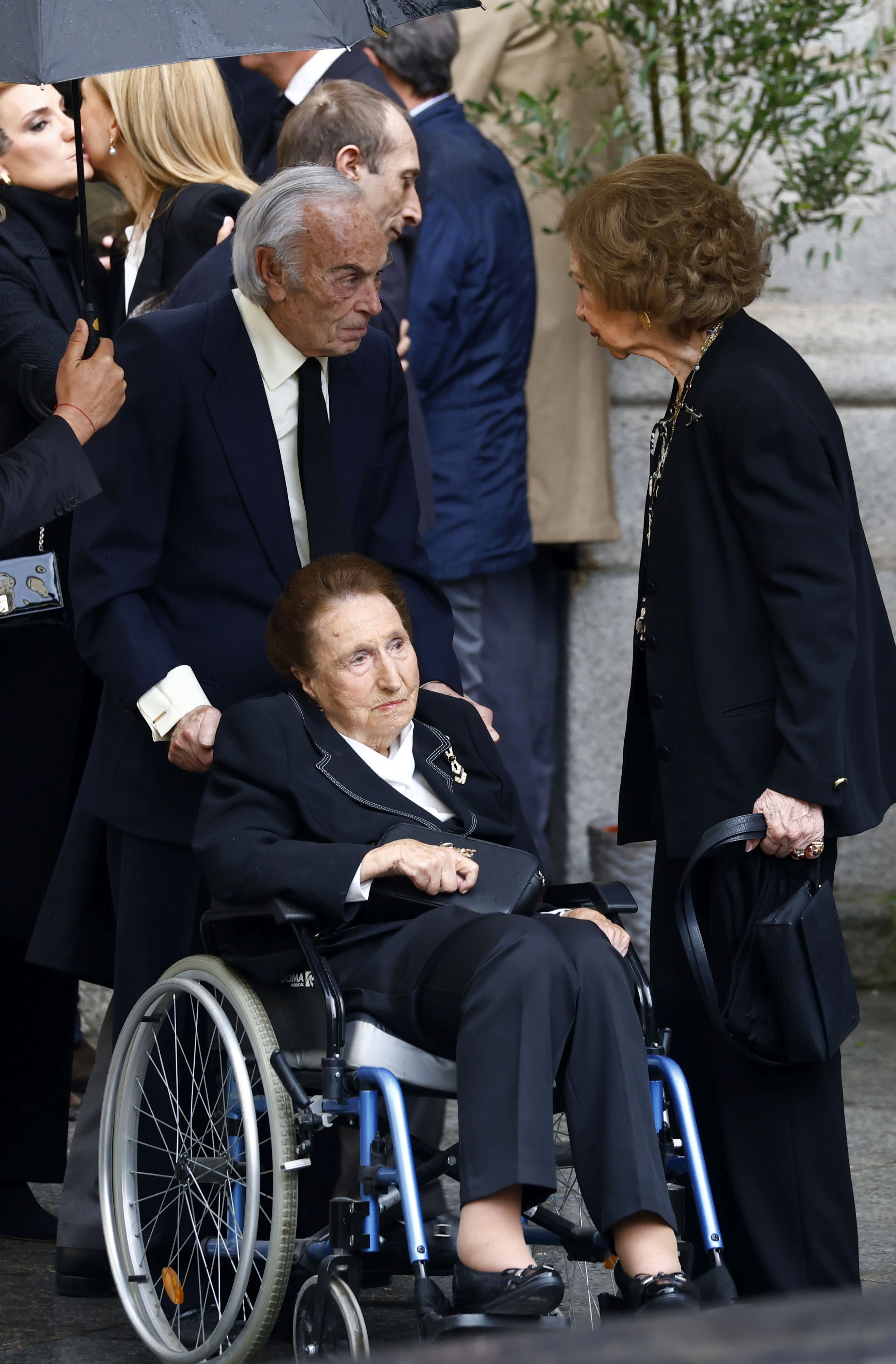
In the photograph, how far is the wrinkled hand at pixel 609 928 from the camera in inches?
118

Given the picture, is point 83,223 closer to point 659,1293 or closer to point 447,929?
point 447,929

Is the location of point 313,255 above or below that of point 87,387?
above

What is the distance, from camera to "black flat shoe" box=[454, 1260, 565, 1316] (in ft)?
8.36

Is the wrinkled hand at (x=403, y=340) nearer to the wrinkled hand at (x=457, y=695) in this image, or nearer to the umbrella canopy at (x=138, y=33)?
the wrinkled hand at (x=457, y=695)

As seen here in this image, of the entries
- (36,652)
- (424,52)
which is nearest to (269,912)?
(36,652)

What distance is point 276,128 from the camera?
5.41 meters

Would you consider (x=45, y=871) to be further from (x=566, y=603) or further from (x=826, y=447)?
(x=566, y=603)

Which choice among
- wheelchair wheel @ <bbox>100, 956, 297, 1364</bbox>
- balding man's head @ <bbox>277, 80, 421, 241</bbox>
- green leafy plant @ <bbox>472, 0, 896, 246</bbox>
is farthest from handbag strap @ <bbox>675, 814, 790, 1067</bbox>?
green leafy plant @ <bbox>472, 0, 896, 246</bbox>

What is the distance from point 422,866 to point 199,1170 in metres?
0.66

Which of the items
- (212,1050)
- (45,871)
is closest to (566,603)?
(45,871)

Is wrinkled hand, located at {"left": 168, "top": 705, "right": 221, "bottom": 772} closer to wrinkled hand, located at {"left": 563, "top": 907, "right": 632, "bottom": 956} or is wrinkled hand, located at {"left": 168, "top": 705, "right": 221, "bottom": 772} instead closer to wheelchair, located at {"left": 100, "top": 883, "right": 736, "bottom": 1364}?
wheelchair, located at {"left": 100, "top": 883, "right": 736, "bottom": 1364}

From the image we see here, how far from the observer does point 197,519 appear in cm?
334

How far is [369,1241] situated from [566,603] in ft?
12.2

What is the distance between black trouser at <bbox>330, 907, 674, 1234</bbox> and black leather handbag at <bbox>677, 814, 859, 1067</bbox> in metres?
0.20
